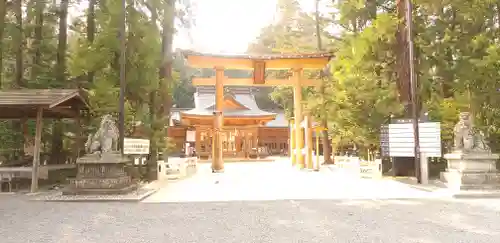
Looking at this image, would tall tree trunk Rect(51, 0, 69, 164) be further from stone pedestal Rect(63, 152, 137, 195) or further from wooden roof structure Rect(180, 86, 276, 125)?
wooden roof structure Rect(180, 86, 276, 125)

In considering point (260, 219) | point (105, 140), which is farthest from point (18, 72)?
point (260, 219)

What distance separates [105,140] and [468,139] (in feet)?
31.2

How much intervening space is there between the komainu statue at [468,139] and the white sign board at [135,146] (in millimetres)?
8905

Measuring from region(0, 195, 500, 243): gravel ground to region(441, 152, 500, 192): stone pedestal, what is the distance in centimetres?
148

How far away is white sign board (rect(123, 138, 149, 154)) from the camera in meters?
10.8

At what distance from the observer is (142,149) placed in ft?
39.4

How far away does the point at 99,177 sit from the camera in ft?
32.9

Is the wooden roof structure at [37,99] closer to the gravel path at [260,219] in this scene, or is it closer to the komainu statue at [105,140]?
the komainu statue at [105,140]

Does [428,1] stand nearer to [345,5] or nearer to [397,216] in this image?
[345,5]

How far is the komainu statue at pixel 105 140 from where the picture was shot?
33.6 ft

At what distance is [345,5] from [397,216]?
963cm

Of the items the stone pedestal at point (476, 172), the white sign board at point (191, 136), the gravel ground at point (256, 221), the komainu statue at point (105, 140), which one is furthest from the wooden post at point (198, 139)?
the stone pedestal at point (476, 172)

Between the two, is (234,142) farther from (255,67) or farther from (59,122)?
(59,122)

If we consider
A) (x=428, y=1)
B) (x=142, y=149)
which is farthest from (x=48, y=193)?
(x=428, y=1)
